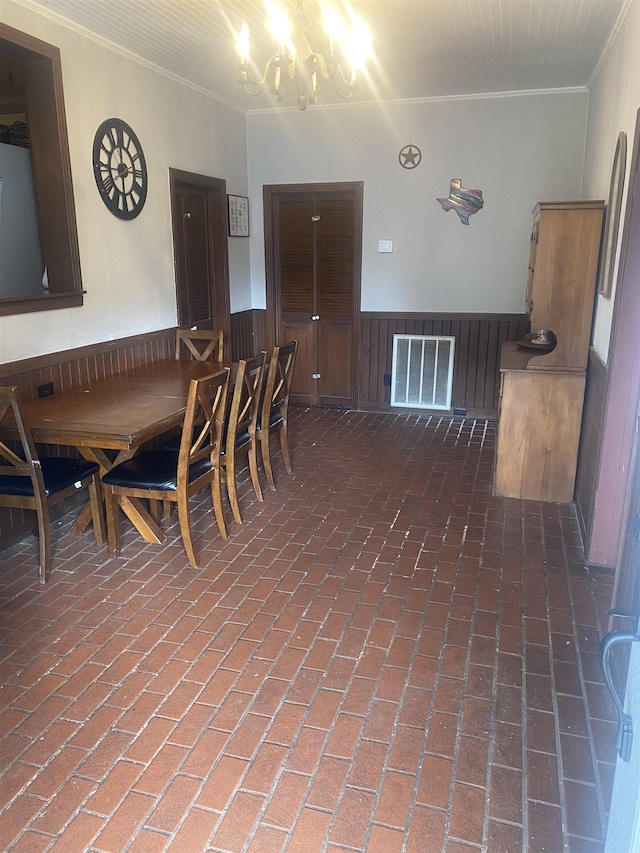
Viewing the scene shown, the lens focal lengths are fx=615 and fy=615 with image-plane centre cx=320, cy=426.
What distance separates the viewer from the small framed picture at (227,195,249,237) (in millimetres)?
5586

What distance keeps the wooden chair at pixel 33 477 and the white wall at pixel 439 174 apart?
3.56 metres

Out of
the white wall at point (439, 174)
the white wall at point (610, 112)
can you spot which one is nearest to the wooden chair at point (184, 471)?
the white wall at point (610, 112)

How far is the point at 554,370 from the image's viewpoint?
12.1 ft

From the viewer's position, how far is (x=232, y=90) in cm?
503

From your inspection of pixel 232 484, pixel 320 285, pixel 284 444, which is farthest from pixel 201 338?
pixel 320 285

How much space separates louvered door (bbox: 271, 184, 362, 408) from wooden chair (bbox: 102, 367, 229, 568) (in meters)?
3.02

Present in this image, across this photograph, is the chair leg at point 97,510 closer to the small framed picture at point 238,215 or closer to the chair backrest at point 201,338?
the chair backrest at point 201,338

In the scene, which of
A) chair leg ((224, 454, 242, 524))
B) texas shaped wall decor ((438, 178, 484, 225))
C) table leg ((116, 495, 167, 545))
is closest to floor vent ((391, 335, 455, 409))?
texas shaped wall decor ((438, 178, 484, 225))

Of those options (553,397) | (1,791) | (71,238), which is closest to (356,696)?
(1,791)

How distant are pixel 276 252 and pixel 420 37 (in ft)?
8.50

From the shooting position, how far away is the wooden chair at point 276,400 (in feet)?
12.5

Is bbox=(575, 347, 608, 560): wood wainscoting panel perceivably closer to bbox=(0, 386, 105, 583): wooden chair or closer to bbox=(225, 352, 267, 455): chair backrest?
bbox=(225, 352, 267, 455): chair backrest

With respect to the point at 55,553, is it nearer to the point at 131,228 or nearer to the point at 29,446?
the point at 29,446

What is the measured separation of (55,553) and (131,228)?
226 centimetres
